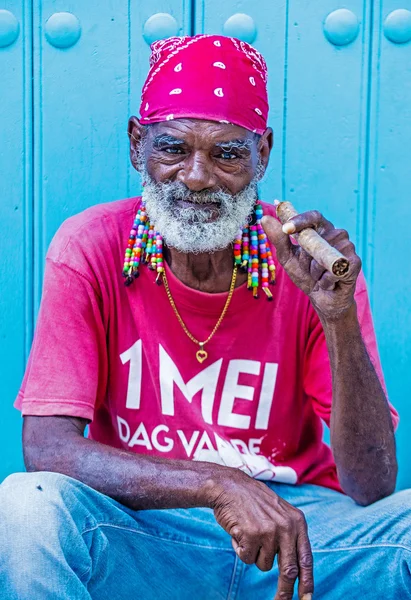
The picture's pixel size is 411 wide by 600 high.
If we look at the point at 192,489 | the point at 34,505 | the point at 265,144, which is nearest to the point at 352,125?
the point at 265,144

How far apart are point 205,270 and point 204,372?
262 millimetres

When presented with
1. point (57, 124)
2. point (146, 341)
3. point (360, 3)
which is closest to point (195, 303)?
point (146, 341)

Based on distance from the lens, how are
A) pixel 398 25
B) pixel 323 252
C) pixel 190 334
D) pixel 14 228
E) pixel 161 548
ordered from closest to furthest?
pixel 323 252, pixel 161 548, pixel 190 334, pixel 398 25, pixel 14 228

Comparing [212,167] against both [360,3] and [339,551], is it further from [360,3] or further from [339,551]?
[339,551]

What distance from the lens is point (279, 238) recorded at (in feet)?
6.55

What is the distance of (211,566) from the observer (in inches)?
85.9

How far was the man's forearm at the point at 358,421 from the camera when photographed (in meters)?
2.09

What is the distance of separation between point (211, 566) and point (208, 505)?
32 centimetres

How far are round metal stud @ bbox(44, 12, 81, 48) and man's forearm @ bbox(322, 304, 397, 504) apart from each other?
1211 millimetres

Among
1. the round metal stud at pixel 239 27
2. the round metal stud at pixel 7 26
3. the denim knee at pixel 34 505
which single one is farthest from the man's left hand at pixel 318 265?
the round metal stud at pixel 7 26

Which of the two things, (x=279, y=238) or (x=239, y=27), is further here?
(x=239, y=27)

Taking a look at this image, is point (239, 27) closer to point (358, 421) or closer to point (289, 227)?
point (289, 227)

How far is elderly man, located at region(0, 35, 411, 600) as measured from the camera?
2004 mm

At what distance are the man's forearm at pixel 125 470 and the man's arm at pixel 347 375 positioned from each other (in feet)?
1.18
